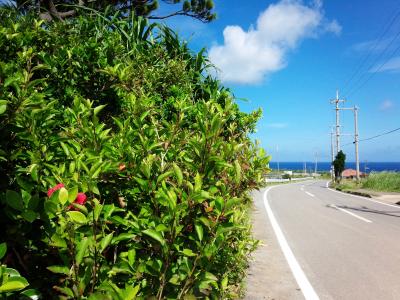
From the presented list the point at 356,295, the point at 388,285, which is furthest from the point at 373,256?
the point at 356,295

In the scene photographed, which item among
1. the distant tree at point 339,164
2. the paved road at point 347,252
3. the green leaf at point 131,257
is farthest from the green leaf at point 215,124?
the distant tree at point 339,164

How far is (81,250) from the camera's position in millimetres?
1373

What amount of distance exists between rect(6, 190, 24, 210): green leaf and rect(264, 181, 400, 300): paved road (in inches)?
164

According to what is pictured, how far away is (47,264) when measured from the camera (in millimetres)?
1652

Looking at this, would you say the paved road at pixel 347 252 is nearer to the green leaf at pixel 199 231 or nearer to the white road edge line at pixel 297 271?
the white road edge line at pixel 297 271

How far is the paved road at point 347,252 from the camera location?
465 cm

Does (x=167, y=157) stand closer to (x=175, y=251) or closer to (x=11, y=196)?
(x=175, y=251)

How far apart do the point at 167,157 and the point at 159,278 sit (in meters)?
0.71

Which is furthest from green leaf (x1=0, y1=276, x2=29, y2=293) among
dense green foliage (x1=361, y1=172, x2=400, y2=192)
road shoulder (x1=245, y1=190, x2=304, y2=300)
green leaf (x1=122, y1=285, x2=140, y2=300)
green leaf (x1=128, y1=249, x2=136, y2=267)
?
dense green foliage (x1=361, y1=172, x2=400, y2=192)

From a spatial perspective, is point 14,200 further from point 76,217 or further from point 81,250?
point 81,250

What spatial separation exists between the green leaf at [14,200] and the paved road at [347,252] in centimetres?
416

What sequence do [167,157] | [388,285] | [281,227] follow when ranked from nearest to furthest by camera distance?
[167,157] < [388,285] < [281,227]

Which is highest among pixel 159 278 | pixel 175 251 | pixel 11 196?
pixel 11 196

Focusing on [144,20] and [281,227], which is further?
[281,227]
